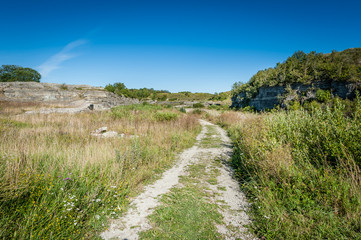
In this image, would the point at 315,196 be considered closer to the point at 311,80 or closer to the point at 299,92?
the point at 299,92

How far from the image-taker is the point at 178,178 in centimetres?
500

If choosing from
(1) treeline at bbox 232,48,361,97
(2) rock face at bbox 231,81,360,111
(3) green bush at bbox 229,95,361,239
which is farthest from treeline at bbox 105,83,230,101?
(3) green bush at bbox 229,95,361,239

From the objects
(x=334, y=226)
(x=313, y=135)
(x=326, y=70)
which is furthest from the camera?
(x=326, y=70)

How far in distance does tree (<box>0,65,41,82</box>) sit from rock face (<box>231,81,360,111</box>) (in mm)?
67293

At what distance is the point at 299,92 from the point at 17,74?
75.9 metres

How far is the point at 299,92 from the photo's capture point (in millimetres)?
26703

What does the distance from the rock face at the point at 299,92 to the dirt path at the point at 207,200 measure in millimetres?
15376

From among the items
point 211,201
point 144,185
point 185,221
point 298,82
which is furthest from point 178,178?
point 298,82

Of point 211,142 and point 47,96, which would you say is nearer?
point 211,142

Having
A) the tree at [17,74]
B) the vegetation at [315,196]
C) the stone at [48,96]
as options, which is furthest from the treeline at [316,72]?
the tree at [17,74]

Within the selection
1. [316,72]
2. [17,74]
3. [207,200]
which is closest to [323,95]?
[316,72]

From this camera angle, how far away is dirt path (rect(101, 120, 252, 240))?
104 inches

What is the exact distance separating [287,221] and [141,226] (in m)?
2.60

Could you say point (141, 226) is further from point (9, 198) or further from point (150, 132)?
point (150, 132)
